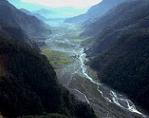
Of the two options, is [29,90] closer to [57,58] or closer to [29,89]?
[29,89]

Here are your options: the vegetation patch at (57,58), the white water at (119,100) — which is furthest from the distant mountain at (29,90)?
the vegetation patch at (57,58)

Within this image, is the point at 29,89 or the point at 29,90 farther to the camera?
the point at 29,89

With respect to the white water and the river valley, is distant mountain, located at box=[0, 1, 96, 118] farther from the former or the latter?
the white water

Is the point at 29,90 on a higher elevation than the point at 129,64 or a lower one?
higher

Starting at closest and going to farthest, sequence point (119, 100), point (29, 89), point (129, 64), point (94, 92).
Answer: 1. point (29, 89)
2. point (119, 100)
3. point (94, 92)
4. point (129, 64)

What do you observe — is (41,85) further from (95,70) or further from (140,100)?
(95,70)

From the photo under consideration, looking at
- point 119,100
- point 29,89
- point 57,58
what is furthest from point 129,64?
point 29,89

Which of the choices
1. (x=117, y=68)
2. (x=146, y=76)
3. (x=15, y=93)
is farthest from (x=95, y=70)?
(x=15, y=93)

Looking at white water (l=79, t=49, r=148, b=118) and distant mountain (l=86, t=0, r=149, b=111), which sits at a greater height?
distant mountain (l=86, t=0, r=149, b=111)

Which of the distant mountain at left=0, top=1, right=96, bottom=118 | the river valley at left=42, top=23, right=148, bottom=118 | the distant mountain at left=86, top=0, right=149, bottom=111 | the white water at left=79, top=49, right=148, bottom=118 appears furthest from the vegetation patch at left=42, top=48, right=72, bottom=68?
the distant mountain at left=0, top=1, right=96, bottom=118

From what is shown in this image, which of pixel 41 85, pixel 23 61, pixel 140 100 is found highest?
pixel 23 61

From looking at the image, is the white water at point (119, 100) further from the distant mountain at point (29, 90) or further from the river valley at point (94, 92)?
the distant mountain at point (29, 90)
